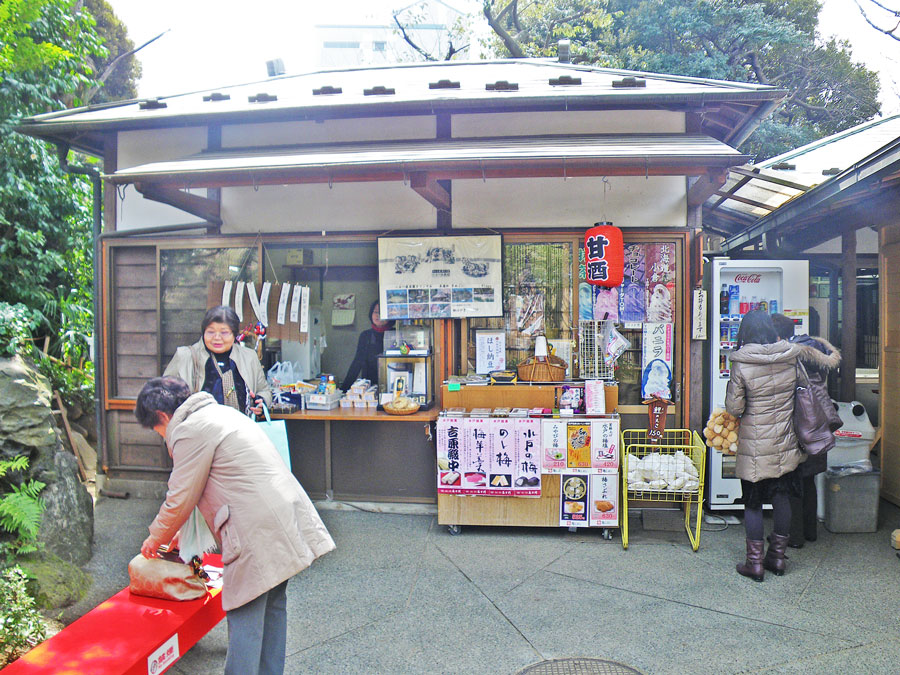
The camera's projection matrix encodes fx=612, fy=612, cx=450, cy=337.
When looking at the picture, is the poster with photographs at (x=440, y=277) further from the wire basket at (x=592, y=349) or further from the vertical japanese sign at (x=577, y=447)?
the vertical japanese sign at (x=577, y=447)

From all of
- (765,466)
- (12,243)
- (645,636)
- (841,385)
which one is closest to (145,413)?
(645,636)

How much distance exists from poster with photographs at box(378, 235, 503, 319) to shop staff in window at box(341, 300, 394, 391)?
1.18 feet

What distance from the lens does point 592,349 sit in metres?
6.86

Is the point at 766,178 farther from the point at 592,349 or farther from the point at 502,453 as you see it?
the point at 502,453

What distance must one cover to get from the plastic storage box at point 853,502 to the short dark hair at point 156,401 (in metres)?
6.19

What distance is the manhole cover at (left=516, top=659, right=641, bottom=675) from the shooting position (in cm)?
391

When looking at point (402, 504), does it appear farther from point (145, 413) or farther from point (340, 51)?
point (340, 51)

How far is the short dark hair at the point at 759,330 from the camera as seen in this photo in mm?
5289

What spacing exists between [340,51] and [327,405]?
49.5 metres

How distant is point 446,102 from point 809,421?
15.1ft

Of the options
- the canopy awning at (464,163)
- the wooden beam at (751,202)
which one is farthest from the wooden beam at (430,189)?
the wooden beam at (751,202)

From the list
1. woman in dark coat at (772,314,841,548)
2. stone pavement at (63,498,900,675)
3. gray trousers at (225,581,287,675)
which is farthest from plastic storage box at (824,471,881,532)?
gray trousers at (225,581,287,675)

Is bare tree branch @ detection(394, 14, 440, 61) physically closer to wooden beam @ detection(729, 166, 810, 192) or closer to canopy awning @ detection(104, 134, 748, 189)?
wooden beam @ detection(729, 166, 810, 192)

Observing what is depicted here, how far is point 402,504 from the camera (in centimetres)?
702
